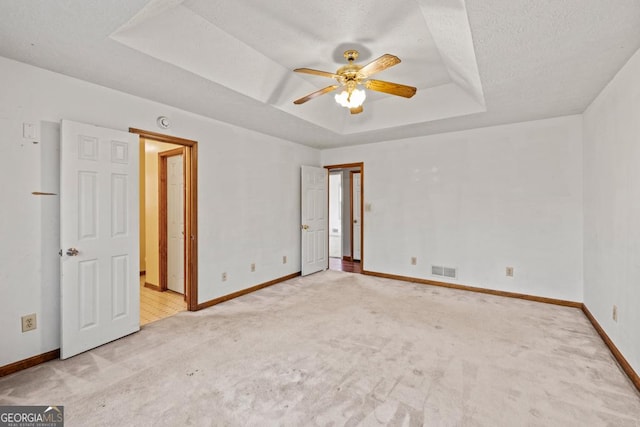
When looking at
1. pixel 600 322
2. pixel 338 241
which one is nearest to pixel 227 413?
pixel 600 322

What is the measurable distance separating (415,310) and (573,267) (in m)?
2.02

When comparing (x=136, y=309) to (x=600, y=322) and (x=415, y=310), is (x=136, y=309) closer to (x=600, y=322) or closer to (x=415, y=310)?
(x=415, y=310)

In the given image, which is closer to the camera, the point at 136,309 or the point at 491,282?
the point at 136,309

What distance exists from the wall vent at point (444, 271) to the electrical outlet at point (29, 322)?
452 cm

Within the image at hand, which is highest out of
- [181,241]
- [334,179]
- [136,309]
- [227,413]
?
[334,179]

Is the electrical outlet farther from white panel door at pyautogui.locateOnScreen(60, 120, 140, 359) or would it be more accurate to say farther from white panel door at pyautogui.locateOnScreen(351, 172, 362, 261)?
white panel door at pyautogui.locateOnScreen(351, 172, 362, 261)

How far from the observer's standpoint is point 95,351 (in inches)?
98.9

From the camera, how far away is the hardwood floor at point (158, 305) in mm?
3330

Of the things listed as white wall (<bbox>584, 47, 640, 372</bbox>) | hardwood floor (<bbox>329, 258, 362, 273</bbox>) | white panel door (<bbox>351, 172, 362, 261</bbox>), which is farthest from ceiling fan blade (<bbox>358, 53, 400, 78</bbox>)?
white panel door (<bbox>351, 172, 362, 261</bbox>)

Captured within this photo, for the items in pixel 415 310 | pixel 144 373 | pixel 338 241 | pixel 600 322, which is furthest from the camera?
pixel 338 241

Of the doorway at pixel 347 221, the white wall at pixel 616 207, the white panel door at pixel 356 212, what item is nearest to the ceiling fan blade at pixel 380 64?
the white wall at pixel 616 207

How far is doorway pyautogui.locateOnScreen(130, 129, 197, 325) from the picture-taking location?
11.4 feet

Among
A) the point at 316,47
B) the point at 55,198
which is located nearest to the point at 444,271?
the point at 316,47

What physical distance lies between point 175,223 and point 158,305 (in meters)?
1.15
